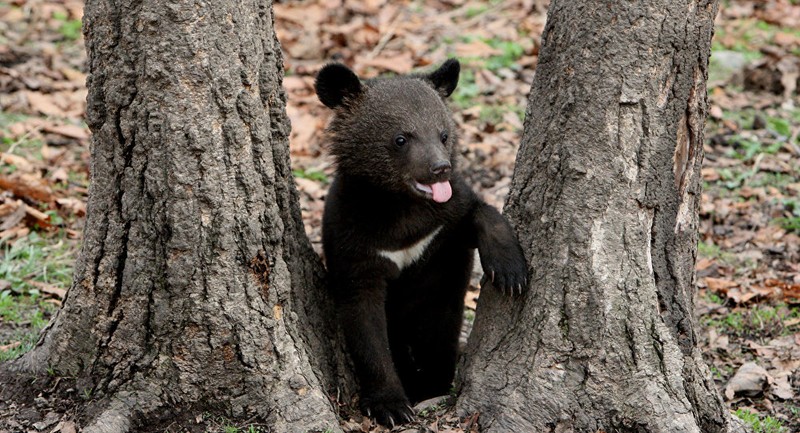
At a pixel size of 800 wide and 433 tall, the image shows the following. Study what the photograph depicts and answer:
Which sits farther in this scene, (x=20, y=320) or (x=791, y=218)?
(x=791, y=218)

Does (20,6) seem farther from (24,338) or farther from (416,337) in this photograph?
(416,337)

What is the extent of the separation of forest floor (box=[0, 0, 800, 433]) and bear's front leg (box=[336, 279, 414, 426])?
143mm

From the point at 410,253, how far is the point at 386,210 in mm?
299

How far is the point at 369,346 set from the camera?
4594mm

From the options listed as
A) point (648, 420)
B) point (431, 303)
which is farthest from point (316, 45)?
point (648, 420)

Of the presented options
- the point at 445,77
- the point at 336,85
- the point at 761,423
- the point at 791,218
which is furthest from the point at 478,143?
the point at 761,423

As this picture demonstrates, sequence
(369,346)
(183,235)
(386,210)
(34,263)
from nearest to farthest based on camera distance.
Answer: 1. (183,235)
2. (369,346)
3. (386,210)
4. (34,263)

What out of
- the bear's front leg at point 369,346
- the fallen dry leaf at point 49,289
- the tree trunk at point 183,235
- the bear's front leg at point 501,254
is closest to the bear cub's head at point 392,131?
the bear's front leg at point 501,254

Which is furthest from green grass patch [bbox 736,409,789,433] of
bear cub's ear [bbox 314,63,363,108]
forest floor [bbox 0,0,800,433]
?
bear cub's ear [bbox 314,63,363,108]

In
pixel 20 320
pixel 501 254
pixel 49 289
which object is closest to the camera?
pixel 501 254

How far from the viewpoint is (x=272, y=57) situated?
152 inches

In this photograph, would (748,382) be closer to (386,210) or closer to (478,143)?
(386,210)

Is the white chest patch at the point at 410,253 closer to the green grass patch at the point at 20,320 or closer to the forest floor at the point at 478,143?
the forest floor at the point at 478,143


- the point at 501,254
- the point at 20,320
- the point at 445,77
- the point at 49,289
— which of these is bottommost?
the point at 20,320
